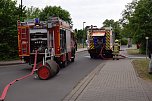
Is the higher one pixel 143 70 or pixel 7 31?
pixel 7 31

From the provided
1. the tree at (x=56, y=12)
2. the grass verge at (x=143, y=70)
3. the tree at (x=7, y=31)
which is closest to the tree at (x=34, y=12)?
the tree at (x=56, y=12)

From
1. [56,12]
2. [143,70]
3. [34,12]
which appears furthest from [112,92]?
[34,12]

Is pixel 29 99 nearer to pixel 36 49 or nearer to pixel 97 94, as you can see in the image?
pixel 97 94

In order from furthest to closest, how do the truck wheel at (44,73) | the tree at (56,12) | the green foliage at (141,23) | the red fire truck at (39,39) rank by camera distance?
the tree at (56,12) → the green foliage at (141,23) → the red fire truck at (39,39) → the truck wheel at (44,73)

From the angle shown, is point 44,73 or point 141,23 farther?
point 141,23

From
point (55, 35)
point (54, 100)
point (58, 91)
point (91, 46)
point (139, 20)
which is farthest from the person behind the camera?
→ point (139, 20)

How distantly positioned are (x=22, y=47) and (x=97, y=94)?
459 inches

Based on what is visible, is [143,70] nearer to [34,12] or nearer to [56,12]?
[56,12]

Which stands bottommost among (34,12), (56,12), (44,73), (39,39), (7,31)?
(44,73)

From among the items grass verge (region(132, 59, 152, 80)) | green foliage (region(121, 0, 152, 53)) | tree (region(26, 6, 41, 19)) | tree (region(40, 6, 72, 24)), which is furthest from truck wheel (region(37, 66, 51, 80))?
tree (region(40, 6, 72, 24))

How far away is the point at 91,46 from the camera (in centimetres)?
3566

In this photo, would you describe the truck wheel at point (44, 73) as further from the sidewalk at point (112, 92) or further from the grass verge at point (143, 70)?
the grass verge at point (143, 70)

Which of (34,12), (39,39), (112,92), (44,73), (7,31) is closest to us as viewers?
(112,92)

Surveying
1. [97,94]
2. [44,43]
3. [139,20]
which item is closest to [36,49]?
[44,43]
